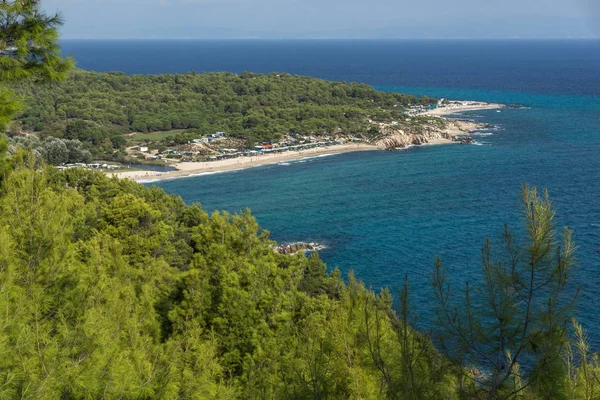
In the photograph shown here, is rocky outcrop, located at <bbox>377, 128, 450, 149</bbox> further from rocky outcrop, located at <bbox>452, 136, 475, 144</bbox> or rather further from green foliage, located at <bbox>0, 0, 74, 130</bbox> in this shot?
green foliage, located at <bbox>0, 0, 74, 130</bbox>

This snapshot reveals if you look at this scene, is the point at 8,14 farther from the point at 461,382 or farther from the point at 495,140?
the point at 495,140

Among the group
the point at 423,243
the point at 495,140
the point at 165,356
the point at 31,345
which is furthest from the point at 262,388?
the point at 495,140

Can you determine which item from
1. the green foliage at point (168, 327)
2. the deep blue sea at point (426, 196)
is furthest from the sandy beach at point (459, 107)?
the green foliage at point (168, 327)

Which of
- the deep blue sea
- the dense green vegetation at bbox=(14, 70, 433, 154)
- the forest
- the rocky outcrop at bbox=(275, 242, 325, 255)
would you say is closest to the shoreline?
the deep blue sea

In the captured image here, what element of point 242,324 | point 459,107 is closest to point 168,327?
point 242,324

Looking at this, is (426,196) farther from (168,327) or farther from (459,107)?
(459,107)

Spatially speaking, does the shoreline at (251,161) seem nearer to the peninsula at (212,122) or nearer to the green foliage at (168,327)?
the peninsula at (212,122)
